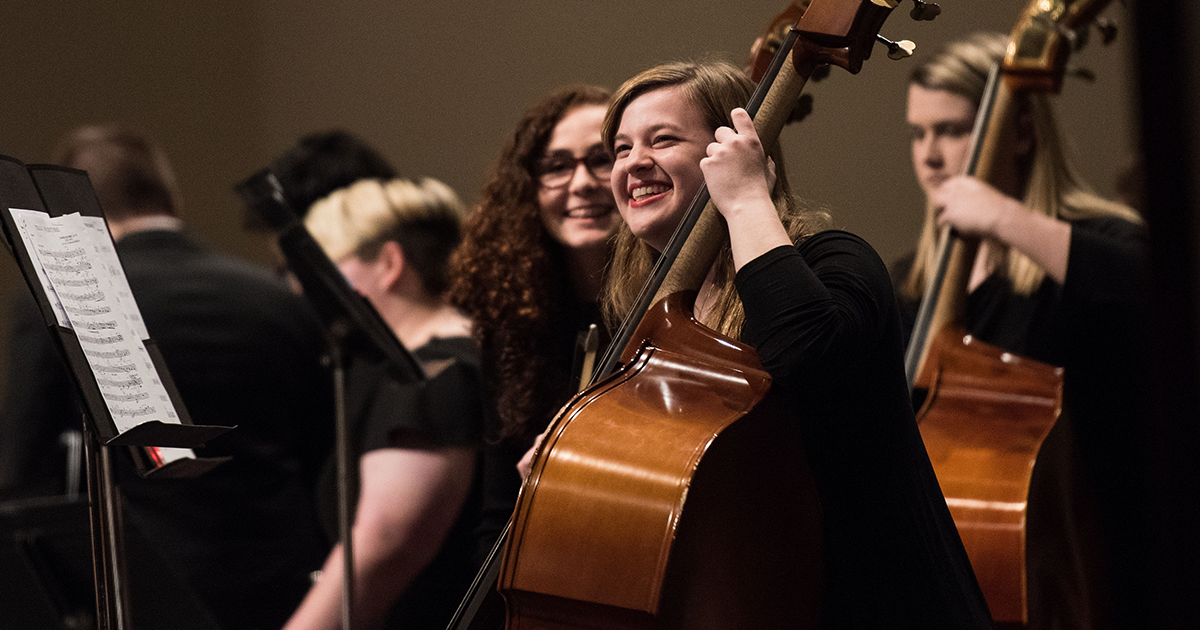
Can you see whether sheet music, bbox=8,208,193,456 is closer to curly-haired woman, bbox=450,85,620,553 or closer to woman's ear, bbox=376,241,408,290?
curly-haired woman, bbox=450,85,620,553

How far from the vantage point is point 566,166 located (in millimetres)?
1906

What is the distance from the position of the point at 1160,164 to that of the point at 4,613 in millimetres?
1992

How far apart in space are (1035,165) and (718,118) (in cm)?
101

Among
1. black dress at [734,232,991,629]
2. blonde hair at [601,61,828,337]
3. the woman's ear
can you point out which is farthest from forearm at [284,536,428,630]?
black dress at [734,232,991,629]

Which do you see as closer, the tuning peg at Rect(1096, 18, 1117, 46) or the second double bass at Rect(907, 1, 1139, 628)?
the second double bass at Rect(907, 1, 1139, 628)

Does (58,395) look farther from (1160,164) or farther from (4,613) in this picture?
(1160,164)

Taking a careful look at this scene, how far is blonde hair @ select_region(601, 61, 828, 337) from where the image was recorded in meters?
1.30

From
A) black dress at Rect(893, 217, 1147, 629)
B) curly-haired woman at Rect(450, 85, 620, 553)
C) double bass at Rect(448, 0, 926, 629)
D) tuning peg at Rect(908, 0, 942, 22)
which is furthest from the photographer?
curly-haired woman at Rect(450, 85, 620, 553)

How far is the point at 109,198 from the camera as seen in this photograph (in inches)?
116

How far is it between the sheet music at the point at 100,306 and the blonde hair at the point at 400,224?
0.98m

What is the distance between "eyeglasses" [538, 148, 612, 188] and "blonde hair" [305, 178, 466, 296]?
509 mm

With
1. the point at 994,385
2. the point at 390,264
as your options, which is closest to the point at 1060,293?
the point at 994,385

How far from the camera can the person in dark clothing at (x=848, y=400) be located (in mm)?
1097

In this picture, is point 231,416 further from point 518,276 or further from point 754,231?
point 754,231
